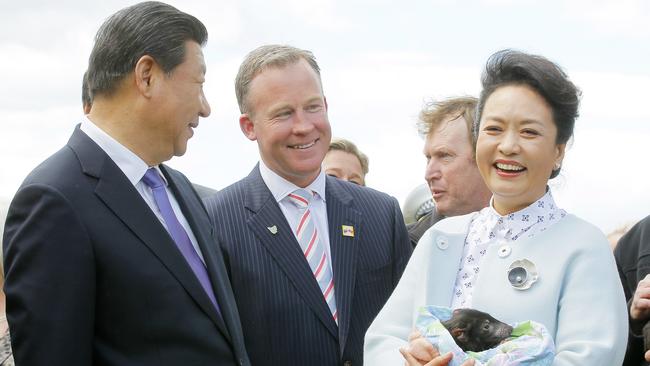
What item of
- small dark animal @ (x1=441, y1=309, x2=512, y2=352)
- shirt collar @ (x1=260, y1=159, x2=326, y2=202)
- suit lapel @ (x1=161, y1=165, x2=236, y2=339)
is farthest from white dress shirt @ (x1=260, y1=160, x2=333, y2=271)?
small dark animal @ (x1=441, y1=309, x2=512, y2=352)

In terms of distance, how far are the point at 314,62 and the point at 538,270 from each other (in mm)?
2074

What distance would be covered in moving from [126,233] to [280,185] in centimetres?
147

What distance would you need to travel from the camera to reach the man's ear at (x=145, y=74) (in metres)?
3.66

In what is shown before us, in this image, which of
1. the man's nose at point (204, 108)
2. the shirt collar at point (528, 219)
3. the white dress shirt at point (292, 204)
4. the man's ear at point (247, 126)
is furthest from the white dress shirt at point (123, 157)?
the shirt collar at point (528, 219)

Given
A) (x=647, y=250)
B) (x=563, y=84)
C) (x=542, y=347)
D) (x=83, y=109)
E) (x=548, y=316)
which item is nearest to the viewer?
(x=542, y=347)

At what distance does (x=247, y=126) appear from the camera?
4.94 meters

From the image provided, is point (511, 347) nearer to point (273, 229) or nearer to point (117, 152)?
point (117, 152)

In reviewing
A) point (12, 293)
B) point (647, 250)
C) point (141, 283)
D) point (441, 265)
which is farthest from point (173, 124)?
point (647, 250)

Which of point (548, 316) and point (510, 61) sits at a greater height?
point (510, 61)

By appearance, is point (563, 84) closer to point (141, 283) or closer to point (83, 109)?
point (141, 283)

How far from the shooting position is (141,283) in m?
3.38

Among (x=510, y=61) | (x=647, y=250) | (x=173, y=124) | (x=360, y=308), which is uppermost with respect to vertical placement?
(x=510, y=61)

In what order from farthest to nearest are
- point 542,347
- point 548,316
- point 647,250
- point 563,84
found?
point 647,250 < point 563,84 < point 548,316 < point 542,347

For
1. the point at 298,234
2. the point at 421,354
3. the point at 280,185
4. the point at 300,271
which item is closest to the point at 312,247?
the point at 298,234
